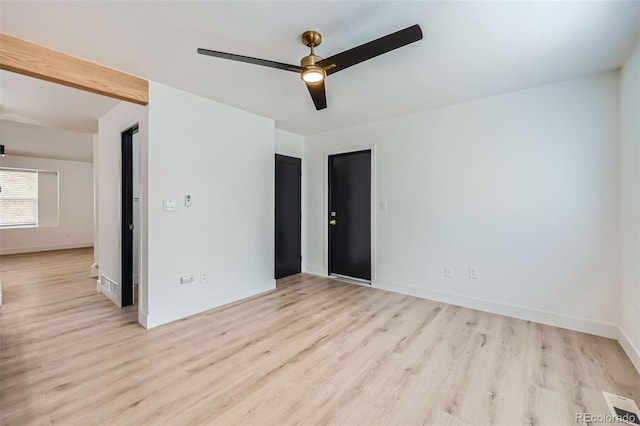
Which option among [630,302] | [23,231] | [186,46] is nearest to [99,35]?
[186,46]

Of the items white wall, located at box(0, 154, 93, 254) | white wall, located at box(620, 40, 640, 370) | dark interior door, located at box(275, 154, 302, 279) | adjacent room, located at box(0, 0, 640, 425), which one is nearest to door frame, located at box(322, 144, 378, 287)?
adjacent room, located at box(0, 0, 640, 425)

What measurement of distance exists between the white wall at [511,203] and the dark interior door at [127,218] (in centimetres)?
324

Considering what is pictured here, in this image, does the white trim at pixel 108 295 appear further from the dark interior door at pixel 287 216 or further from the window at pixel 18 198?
the window at pixel 18 198

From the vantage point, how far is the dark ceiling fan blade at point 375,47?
1598mm

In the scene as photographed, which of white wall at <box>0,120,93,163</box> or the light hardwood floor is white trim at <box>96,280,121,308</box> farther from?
white wall at <box>0,120,93,163</box>

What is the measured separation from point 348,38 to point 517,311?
3268 mm

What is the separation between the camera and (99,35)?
6.64 ft

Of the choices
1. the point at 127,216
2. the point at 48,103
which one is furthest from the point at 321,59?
the point at 48,103

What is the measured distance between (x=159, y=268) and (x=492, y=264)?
3.72 metres

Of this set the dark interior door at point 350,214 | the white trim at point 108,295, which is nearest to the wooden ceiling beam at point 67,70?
the white trim at point 108,295

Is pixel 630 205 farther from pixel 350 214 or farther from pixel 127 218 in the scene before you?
pixel 127 218

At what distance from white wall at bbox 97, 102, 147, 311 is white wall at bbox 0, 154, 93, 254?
375 cm

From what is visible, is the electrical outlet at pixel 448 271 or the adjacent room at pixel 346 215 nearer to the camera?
the adjacent room at pixel 346 215

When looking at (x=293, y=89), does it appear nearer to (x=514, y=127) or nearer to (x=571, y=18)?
(x=571, y=18)
